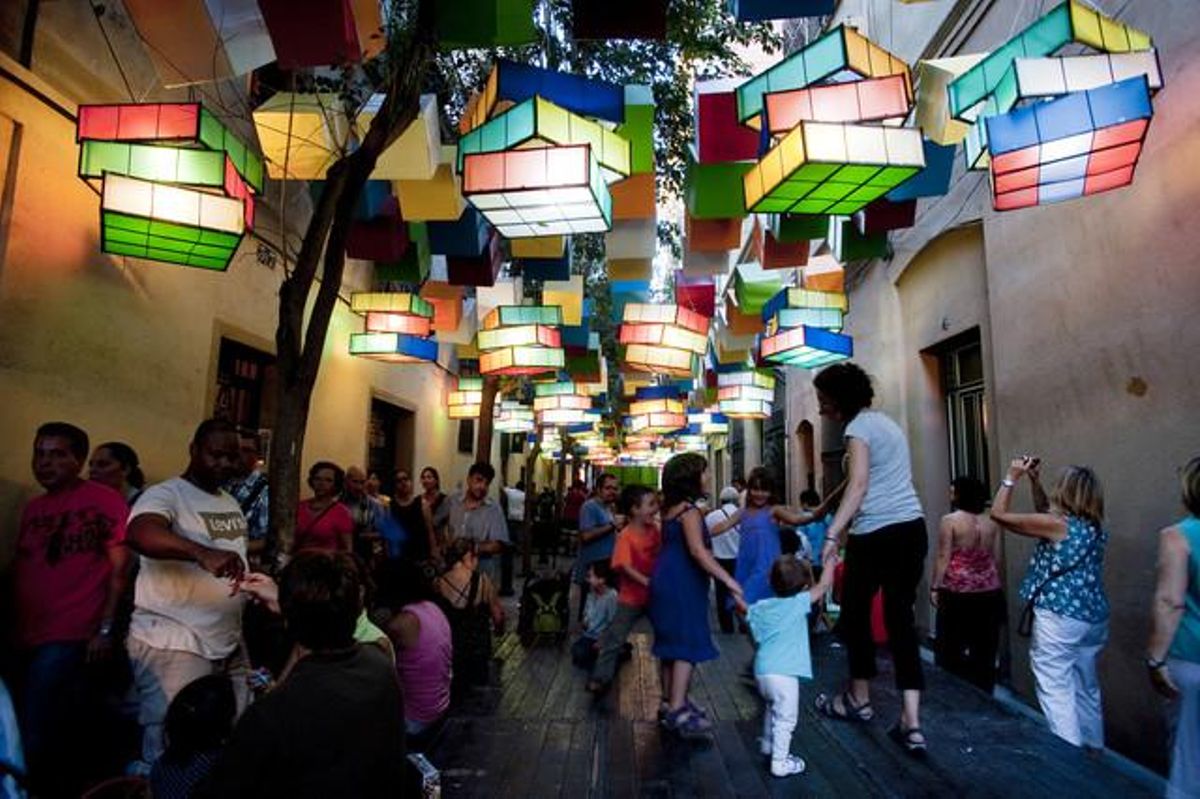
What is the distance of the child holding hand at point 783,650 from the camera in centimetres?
364

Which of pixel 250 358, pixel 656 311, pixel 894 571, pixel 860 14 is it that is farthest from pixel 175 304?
pixel 860 14

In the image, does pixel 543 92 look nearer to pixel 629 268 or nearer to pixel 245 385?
pixel 629 268

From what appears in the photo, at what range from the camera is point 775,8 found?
14.2 feet

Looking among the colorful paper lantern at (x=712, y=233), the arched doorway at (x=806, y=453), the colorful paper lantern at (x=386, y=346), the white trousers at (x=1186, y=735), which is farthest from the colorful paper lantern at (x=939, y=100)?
the arched doorway at (x=806, y=453)

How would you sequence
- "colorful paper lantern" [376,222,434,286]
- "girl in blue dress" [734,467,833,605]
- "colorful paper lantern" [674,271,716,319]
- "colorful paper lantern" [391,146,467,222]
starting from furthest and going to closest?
1. "colorful paper lantern" [674,271,716,319]
2. "colorful paper lantern" [376,222,434,286]
3. "colorful paper lantern" [391,146,467,222]
4. "girl in blue dress" [734,467,833,605]

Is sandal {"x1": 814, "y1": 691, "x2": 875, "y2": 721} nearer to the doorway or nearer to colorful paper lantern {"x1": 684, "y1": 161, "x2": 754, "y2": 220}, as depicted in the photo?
colorful paper lantern {"x1": 684, "y1": 161, "x2": 754, "y2": 220}

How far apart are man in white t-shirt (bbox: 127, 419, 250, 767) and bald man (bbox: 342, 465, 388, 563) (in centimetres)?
374

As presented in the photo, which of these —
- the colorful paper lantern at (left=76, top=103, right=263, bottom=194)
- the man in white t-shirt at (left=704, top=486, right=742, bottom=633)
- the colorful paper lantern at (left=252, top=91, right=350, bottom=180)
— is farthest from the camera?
the man in white t-shirt at (left=704, top=486, right=742, bottom=633)

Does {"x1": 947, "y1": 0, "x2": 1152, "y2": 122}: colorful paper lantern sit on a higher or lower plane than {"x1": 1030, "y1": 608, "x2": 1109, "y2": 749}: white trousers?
higher

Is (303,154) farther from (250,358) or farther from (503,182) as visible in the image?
(250,358)

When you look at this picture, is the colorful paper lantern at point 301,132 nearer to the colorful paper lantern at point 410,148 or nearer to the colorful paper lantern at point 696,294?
the colorful paper lantern at point 410,148

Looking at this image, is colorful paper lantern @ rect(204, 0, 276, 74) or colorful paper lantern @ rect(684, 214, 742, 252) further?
colorful paper lantern @ rect(684, 214, 742, 252)

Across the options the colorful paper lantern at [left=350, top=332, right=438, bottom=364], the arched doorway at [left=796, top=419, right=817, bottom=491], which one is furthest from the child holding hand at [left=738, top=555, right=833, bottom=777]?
the arched doorway at [left=796, top=419, right=817, bottom=491]

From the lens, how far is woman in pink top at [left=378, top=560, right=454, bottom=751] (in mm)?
3762
